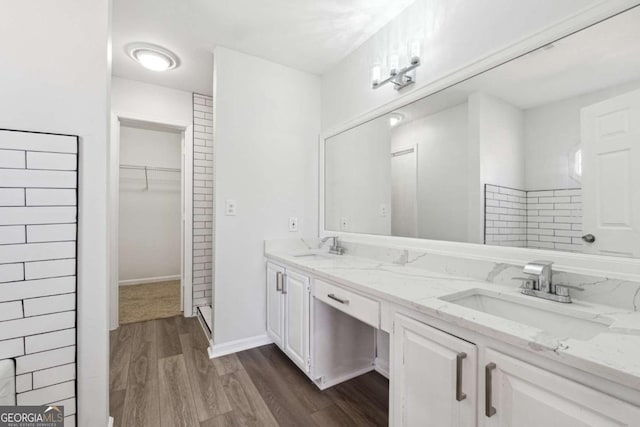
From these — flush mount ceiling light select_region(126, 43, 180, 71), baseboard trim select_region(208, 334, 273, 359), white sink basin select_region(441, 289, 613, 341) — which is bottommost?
baseboard trim select_region(208, 334, 273, 359)

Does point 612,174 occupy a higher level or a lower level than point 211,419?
higher

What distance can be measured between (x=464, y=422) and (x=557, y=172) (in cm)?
104

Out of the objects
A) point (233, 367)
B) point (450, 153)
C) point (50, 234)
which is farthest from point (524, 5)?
point (233, 367)

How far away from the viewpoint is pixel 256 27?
202 centimetres

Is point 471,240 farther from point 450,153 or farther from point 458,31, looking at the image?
point 458,31

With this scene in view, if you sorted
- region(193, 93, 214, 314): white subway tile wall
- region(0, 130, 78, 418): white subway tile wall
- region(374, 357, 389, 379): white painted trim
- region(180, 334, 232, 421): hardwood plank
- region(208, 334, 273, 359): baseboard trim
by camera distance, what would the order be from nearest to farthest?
1. region(0, 130, 78, 418): white subway tile wall
2. region(180, 334, 232, 421): hardwood plank
3. region(374, 357, 389, 379): white painted trim
4. region(208, 334, 273, 359): baseboard trim
5. region(193, 93, 214, 314): white subway tile wall

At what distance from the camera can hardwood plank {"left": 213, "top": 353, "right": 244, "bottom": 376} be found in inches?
78.2

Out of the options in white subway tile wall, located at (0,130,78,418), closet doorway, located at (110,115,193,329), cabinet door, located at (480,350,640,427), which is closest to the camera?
cabinet door, located at (480,350,640,427)

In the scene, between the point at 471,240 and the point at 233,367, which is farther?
the point at 233,367

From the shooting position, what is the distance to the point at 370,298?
1323 mm

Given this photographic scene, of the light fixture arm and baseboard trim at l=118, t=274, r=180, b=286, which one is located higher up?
the light fixture arm

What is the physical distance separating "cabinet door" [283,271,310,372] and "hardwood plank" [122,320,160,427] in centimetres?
84

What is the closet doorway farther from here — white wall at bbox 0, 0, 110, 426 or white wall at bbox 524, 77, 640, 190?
white wall at bbox 524, 77, 640, 190

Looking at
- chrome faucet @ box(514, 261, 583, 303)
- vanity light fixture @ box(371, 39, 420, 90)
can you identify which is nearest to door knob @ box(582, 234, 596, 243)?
chrome faucet @ box(514, 261, 583, 303)
